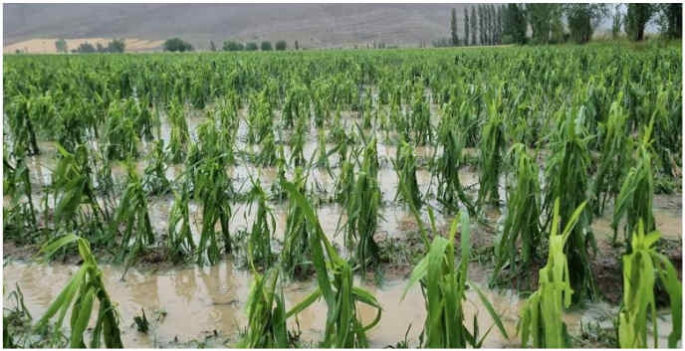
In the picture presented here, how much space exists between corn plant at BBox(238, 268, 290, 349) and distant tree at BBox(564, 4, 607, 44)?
3608 cm

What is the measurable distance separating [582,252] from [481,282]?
18.7 inches

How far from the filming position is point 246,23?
484 feet

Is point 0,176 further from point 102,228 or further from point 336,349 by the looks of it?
point 336,349

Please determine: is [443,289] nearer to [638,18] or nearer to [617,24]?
[638,18]

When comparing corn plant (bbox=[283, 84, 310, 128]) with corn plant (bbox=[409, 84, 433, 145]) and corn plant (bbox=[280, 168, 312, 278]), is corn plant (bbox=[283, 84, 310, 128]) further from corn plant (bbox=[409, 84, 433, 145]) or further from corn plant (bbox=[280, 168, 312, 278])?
corn plant (bbox=[280, 168, 312, 278])

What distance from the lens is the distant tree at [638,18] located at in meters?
24.5

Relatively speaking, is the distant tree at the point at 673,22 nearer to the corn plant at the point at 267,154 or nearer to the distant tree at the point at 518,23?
the corn plant at the point at 267,154

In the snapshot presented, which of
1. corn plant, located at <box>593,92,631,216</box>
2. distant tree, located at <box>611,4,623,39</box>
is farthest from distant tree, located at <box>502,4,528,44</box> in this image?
corn plant, located at <box>593,92,631,216</box>

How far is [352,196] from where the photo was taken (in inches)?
106

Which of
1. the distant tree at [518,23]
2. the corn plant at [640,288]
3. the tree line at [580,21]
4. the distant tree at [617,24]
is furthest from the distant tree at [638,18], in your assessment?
the corn plant at [640,288]

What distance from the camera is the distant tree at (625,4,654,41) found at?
24.5 m

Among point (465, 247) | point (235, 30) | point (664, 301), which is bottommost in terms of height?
point (664, 301)

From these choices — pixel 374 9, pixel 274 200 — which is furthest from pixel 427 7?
pixel 274 200

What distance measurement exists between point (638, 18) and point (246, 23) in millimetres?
131736
